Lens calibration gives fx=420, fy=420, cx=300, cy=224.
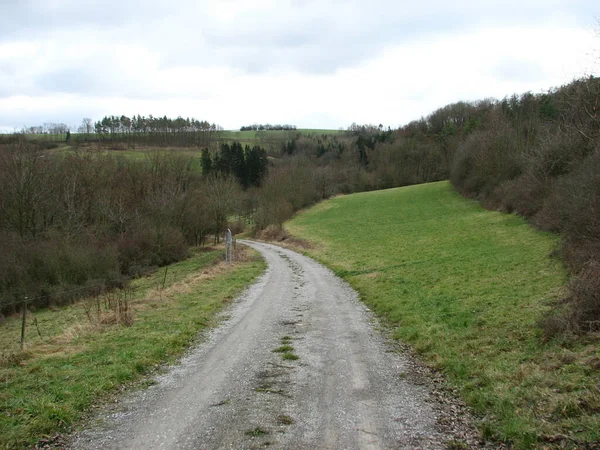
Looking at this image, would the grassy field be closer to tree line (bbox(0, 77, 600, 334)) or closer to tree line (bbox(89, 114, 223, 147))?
tree line (bbox(0, 77, 600, 334))

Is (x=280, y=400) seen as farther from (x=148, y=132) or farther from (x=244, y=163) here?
(x=148, y=132)

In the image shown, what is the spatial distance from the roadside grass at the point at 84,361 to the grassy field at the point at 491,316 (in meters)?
6.12

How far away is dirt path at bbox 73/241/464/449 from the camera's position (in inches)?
228

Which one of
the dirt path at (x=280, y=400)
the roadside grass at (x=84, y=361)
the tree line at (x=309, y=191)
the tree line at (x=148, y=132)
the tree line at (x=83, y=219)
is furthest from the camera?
the tree line at (x=148, y=132)

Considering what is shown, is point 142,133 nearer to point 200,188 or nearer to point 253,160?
point 253,160

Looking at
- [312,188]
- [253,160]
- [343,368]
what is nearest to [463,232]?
[343,368]

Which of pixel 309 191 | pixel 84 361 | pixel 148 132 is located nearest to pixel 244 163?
pixel 309 191

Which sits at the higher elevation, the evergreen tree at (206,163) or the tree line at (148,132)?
the tree line at (148,132)

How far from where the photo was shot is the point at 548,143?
1289 inches

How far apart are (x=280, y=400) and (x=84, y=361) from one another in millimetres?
5067

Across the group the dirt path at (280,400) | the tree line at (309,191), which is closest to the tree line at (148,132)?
the tree line at (309,191)

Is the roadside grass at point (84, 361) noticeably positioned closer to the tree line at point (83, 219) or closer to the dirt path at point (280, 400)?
the dirt path at point (280, 400)

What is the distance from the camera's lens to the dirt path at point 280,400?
5.79m

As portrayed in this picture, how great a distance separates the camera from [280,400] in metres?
7.05
